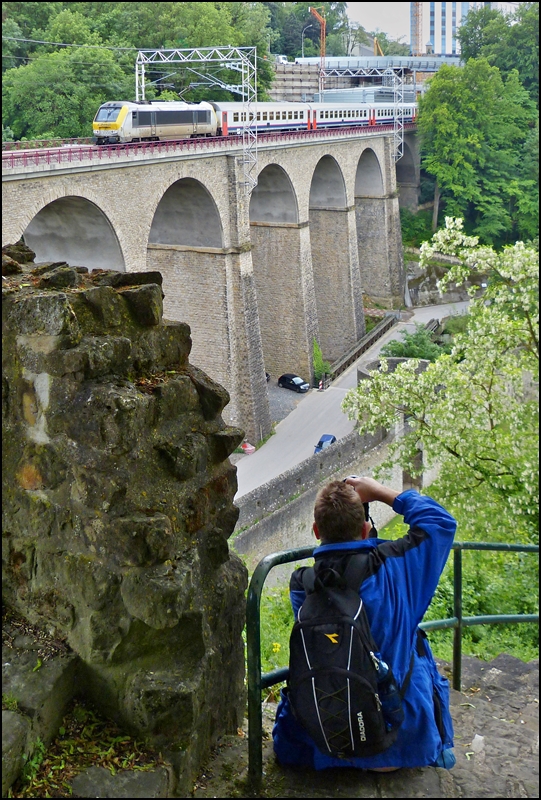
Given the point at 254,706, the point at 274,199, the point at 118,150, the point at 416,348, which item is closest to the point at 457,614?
the point at 254,706

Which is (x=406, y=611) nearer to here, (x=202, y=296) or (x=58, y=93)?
(x=202, y=296)

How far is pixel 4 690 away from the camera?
2.85 m

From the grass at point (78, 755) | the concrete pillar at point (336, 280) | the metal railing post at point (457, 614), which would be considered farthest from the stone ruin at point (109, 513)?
the concrete pillar at point (336, 280)

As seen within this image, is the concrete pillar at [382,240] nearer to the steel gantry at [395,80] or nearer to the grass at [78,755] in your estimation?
the steel gantry at [395,80]

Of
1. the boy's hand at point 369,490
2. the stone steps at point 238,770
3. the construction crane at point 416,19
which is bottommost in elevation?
the stone steps at point 238,770

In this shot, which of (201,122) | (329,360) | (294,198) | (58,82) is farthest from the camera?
(329,360)

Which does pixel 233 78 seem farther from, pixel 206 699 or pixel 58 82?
pixel 206 699

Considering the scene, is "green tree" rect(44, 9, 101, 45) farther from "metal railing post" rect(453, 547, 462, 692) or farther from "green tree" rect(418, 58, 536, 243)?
"metal railing post" rect(453, 547, 462, 692)

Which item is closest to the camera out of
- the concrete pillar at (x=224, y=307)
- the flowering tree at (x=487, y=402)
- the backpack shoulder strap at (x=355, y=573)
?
the backpack shoulder strap at (x=355, y=573)

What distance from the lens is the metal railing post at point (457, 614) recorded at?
13.2 feet

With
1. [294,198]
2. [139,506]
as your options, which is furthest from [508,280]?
[294,198]

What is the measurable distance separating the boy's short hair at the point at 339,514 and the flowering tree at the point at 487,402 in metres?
3.72

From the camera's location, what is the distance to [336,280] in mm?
32562

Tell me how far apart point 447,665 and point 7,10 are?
113ft
